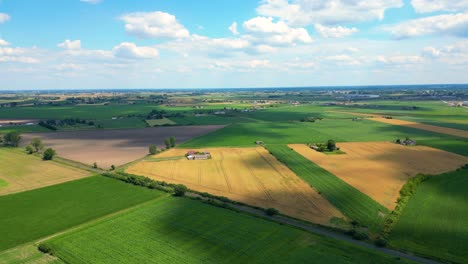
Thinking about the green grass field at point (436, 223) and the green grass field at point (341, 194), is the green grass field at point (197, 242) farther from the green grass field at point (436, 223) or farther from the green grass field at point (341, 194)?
the green grass field at point (341, 194)

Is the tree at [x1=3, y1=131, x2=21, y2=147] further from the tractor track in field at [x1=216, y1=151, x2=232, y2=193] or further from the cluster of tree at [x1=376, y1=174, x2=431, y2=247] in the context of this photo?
the cluster of tree at [x1=376, y1=174, x2=431, y2=247]

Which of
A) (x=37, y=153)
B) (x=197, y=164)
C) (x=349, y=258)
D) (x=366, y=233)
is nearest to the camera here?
(x=349, y=258)

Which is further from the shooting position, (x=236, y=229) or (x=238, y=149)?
(x=238, y=149)

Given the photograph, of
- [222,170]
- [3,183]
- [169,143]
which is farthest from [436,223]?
[3,183]

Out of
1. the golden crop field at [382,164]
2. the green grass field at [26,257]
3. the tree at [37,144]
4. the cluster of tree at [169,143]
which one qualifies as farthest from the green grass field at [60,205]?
the tree at [37,144]

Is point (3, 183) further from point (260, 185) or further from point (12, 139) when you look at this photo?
point (260, 185)

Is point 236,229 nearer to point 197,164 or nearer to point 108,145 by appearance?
point 197,164

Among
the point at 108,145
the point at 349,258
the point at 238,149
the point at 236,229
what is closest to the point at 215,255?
Result: the point at 236,229
